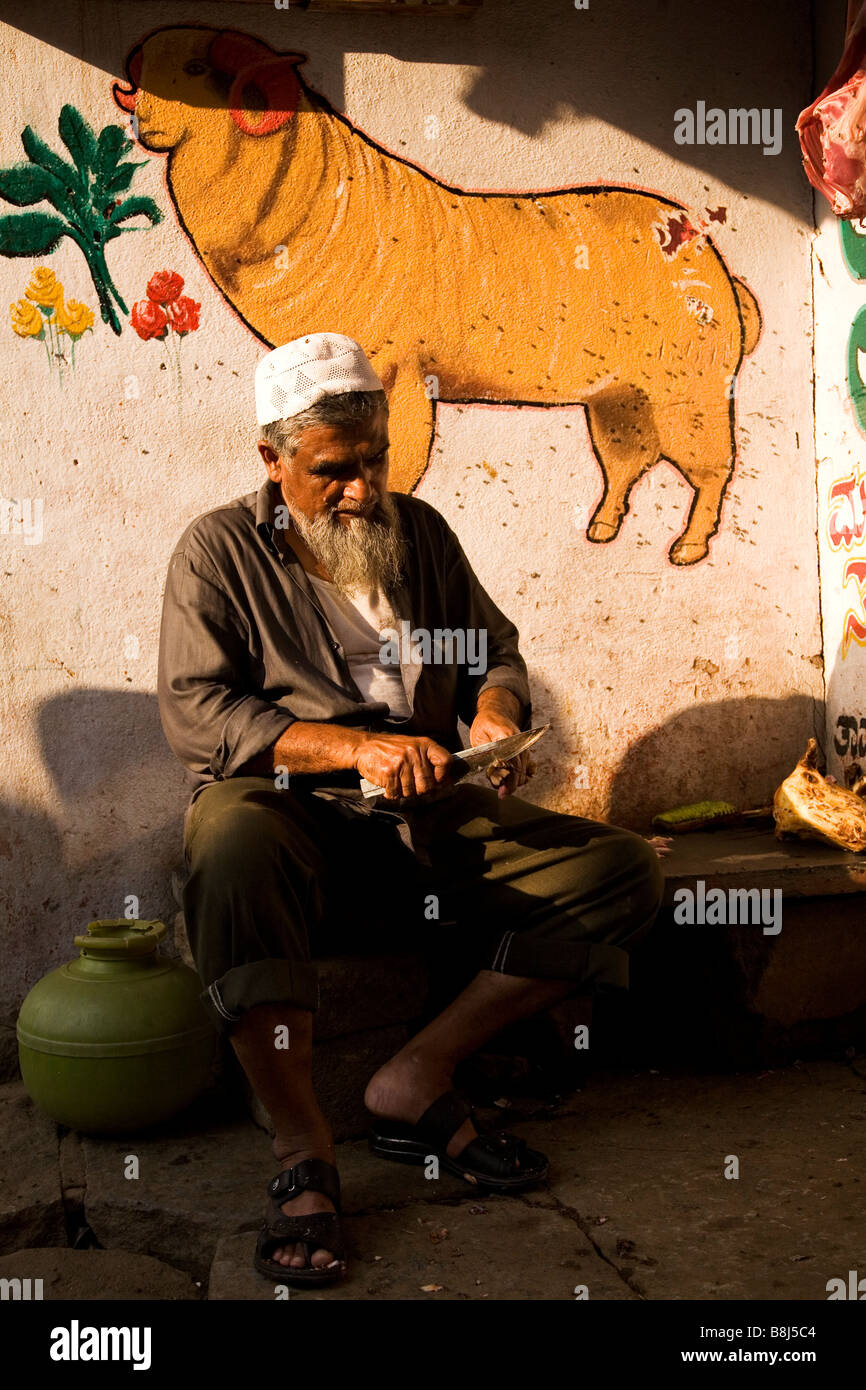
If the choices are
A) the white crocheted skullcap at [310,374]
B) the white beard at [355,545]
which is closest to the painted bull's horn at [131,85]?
the white crocheted skullcap at [310,374]

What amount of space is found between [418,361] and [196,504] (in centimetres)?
83

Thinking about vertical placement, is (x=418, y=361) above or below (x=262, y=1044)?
above

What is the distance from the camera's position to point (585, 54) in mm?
3900

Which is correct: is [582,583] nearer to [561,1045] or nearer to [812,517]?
[812,517]

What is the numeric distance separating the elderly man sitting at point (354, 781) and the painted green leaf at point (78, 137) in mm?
1132

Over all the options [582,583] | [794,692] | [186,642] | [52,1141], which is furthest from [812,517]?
[52,1141]

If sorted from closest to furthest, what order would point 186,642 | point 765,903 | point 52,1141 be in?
1. point 186,642
2. point 52,1141
3. point 765,903

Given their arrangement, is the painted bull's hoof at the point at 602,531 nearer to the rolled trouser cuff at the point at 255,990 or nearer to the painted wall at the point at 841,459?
the painted wall at the point at 841,459

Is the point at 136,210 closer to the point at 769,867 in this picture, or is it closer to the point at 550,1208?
the point at 769,867

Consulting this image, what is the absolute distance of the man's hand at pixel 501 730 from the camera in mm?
2822

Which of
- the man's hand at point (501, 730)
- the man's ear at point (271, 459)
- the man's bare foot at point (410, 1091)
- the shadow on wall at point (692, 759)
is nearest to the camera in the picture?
the man's bare foot at point (410, 1091)

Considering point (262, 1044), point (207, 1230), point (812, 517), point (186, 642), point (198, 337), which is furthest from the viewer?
point (812, 517)

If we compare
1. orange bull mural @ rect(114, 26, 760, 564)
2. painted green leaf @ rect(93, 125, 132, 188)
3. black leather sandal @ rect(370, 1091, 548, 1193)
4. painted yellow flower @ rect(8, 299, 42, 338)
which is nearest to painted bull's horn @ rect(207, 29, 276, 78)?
orange bull mural @ rect(114, 26, 760, 564)

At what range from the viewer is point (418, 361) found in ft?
12.5
